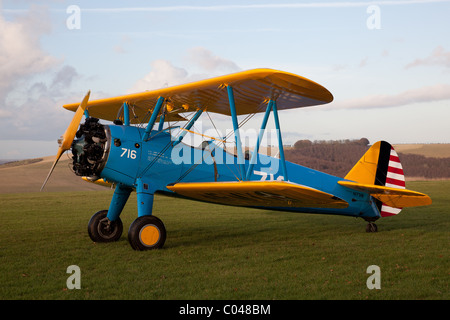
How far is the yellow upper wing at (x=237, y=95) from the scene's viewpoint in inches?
294

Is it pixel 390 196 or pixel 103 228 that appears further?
pixel 390 196

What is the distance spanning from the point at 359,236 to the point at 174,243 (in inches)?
163

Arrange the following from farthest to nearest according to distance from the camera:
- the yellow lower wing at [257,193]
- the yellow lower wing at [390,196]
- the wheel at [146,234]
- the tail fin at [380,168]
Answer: the tail fin at [380,168], the yellow lower wing at [390,196], the wheel at [146,234], the yellow lower wing at [257,193]

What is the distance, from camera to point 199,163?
854cm

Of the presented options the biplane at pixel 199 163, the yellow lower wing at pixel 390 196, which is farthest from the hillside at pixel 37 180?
the yellow lower wing at pixel 390 196

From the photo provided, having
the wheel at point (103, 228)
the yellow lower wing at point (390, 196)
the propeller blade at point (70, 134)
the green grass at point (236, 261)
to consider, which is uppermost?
the propeller blade at point (70, 134)

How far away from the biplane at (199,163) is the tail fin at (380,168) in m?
0.69

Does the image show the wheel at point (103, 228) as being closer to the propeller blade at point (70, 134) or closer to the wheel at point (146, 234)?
the wheel at point (146, 234)

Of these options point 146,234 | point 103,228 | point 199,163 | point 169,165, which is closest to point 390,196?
point 199,163

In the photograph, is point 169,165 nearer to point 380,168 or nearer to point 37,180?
point 380,168

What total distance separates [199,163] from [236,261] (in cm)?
255

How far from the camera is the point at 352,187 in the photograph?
9758 mm

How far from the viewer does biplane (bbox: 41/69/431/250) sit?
7.54m
